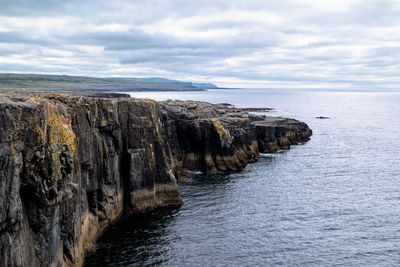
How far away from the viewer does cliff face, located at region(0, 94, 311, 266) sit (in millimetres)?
18781

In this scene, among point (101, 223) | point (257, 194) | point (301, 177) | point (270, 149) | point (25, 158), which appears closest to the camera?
point (25, 158)

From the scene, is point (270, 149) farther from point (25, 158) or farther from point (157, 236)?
point (25, 158)

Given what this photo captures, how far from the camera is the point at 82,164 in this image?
3075cm

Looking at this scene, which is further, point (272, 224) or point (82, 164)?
point (272, 224)

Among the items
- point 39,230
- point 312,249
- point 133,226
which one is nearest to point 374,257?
point 312,249

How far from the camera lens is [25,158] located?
1994cm

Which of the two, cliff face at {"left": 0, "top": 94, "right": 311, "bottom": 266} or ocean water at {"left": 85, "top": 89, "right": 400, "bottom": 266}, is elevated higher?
cliff face at {"left": 0, "top": 94, "right": 311, "bottom": 266}

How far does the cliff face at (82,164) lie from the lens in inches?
739

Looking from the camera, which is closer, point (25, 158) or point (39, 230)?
point (25, 158)

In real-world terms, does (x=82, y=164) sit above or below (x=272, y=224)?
above

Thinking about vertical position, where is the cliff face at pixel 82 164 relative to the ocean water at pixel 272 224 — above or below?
above

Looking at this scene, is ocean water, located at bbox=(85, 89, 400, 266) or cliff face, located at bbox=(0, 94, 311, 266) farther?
ocean water, located at bbox=(85, 89, 400, 266)

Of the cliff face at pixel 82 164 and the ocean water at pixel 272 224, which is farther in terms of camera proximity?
the ocean water at pixel 272 224

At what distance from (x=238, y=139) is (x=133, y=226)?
117 feet
